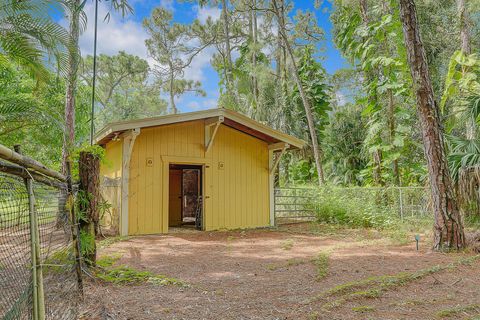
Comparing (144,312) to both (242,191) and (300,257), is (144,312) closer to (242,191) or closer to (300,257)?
(300,257)

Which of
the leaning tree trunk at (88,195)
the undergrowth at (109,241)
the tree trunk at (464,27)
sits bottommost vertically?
the undergrowth at (109,241)

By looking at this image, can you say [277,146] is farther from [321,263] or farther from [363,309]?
[363,309]

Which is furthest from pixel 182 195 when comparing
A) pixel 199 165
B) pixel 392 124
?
pixel 392 124

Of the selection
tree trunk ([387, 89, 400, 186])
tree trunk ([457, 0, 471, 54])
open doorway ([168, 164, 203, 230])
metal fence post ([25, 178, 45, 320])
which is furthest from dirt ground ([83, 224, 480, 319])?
tree trunk ([457, 0, 471, 54])

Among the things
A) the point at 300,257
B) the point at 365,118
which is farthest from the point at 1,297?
the point at 365,118

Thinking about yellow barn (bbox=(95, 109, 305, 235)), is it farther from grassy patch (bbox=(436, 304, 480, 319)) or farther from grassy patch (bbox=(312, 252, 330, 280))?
grassy patch (bbox=(436, 304, 480, 319))

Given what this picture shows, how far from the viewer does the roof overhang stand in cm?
739

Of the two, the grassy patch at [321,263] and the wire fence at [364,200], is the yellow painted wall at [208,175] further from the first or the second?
the grassy patch at [321,263]

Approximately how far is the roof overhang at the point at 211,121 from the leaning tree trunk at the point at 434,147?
396cm

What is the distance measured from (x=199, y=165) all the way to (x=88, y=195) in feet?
17.7

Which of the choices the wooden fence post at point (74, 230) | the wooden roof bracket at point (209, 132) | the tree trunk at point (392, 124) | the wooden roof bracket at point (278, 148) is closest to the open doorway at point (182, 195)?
the wooden roof bracket at point (209, 132)

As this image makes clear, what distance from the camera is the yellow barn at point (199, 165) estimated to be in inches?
308

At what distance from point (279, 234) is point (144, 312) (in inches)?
227

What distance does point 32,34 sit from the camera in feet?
15.8
